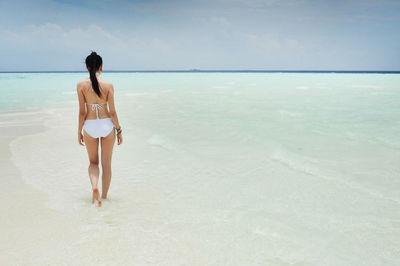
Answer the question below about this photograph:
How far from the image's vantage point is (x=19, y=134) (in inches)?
363

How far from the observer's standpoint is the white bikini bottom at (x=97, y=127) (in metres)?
4.03

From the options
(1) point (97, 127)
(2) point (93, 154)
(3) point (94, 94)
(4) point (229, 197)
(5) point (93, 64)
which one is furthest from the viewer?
(4) point (229, 197)

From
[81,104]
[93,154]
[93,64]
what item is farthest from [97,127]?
[93,64]

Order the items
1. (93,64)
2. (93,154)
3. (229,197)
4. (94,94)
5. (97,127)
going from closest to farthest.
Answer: (93,64), (94,94), (97,127), (93,154), (229,197)

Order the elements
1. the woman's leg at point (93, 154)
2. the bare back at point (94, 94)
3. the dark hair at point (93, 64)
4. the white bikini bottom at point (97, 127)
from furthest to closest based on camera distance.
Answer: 1. the woman's leg at point (93, 154)
2. the white bikini bottom at point (97, 127)
3. the bare back at point (94, 94)
4. the dark hair at point (93, 64)

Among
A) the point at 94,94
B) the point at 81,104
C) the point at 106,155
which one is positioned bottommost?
the point at 106,155

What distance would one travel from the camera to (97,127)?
13.3ft

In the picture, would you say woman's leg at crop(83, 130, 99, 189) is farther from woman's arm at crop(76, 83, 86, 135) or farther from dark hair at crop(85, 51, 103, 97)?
dark hair at crop(85, 51, 103, 97)

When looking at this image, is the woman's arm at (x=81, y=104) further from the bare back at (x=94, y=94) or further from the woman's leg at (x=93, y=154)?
the woman's leg at (x=93, y=154)

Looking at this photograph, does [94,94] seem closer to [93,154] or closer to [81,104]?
[81,104]

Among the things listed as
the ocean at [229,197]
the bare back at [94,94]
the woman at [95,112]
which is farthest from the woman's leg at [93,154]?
the ocean at [229,197]

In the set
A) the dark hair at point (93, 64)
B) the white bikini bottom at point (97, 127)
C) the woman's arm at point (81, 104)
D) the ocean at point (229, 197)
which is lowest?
the ocean at point (229, 197)

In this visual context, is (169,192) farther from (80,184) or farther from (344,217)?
(344,217)

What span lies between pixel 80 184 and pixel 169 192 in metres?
1.57
